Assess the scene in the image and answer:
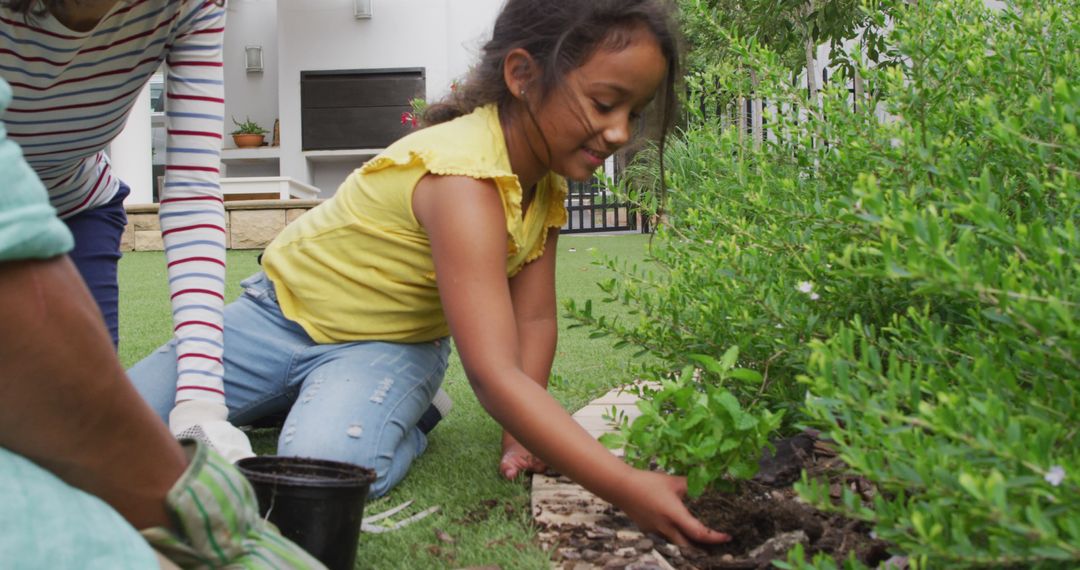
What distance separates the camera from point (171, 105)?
7.45 feet

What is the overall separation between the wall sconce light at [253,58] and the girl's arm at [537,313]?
15009 mm

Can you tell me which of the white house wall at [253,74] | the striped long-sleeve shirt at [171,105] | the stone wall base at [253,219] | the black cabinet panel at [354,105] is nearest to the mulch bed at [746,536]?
A: the striped long-sleeve shirt at [171,105]

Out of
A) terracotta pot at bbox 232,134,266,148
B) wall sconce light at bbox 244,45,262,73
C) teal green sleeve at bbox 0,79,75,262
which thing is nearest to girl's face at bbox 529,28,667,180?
teal green sleeve at bbox 0,79,75,262

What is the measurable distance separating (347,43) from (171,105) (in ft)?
47.0

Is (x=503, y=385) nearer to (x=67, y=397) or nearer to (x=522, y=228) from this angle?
(x=522, y=228)

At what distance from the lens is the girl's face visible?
2.12m

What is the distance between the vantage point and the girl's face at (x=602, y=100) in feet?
6.94

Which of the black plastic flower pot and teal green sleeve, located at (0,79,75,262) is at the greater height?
teal green sleeve, located at (0,79,75,262)

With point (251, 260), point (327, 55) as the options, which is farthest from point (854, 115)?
point (327, 55)

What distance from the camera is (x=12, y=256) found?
79cm

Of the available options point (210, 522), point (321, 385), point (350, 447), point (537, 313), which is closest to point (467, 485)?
point (350, 447)

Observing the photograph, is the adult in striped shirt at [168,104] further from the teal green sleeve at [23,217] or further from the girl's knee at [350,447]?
the teal green sleeve at [23,217]

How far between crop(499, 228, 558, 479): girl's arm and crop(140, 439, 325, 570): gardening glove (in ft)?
5.01

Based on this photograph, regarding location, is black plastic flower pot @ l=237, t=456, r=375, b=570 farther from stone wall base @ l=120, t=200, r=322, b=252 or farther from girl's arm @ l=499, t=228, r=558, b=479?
stone wall base @ l=120, t=200, r=322, b=252
